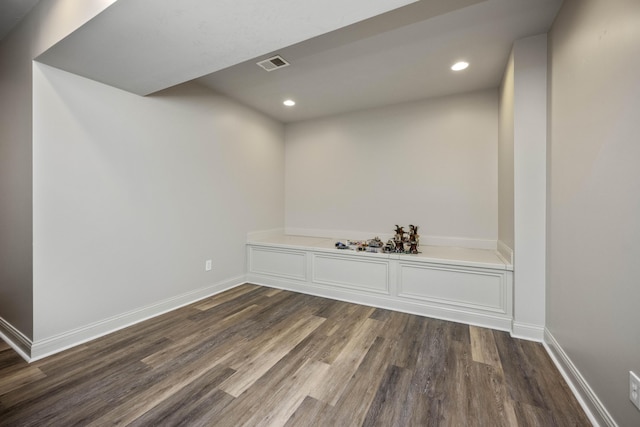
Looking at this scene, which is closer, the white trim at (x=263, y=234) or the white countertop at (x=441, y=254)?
the white countertop at (x=441, y=254)

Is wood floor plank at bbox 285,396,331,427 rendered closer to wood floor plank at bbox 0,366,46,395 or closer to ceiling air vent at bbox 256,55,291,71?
wood floor plank at bbox 0,366,46,395

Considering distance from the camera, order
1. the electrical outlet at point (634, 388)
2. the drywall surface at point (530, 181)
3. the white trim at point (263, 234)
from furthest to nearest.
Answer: the white trim at point (263, 234) → the drywall surface at point (530, 181) → the electrical outlet at point (634, 388)

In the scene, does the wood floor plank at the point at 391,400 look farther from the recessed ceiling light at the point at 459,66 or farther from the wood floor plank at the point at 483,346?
the recessed ceiling light at the point at 459,66

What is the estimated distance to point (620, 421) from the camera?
1153mm

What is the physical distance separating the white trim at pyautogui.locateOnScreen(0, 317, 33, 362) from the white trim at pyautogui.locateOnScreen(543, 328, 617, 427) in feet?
11.5

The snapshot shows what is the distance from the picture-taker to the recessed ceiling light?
2.50 metres

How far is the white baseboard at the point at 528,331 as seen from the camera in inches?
82.9

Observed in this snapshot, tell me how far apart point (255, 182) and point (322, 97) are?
150cm

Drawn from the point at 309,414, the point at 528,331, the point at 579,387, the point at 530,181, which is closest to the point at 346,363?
the point at 309,414

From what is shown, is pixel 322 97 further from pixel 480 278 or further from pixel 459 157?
pixel 480 278

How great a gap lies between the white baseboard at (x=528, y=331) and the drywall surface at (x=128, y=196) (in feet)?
10.1

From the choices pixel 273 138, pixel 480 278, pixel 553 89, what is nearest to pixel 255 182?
pixel 273 138

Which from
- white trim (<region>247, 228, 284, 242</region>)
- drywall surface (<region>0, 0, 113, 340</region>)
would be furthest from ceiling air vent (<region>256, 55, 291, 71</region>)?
white trim (<region>247, 228, 284, 242</region>)

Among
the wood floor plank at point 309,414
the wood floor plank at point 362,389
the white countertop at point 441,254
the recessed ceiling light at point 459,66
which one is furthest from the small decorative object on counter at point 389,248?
the recessed ceiling light at point 459,66
